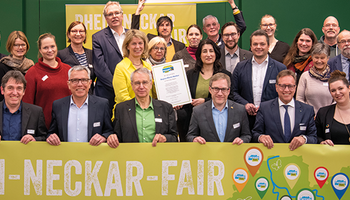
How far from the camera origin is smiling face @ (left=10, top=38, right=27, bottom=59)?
489cm

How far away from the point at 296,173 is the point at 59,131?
2.47 metres

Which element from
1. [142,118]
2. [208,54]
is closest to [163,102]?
[142,118]

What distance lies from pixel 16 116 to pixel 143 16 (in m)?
4.37

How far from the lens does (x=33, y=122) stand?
11.9ft

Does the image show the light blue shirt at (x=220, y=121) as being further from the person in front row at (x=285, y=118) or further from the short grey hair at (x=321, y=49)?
the short grey hair at (x=321, y=49)

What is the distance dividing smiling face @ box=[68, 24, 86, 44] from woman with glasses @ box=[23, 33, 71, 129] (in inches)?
35.0

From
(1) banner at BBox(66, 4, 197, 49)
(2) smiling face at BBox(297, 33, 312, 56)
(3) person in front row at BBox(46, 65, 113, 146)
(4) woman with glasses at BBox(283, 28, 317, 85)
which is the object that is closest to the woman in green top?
(3) person in front row at BBox(46, 65, 113, 146)

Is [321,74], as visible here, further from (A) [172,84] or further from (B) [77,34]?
(B) [77,34]

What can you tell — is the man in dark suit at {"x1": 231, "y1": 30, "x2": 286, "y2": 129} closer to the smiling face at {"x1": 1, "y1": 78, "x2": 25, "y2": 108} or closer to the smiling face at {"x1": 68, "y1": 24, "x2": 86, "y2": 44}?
the smiling face at {"x1": 68, "y1": 24, "x2": 86, "y2": 44}

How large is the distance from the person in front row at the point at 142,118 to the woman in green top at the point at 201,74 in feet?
2.41

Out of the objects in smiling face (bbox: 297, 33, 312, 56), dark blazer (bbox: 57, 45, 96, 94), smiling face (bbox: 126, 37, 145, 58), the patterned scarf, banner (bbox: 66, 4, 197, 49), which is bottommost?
the patterned scarf

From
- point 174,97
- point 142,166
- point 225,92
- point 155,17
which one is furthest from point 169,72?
point 155,17

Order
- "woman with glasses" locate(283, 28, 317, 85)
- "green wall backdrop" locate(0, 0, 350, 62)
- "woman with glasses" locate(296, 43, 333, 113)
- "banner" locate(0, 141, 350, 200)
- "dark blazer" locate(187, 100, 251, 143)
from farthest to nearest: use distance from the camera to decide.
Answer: "green wall backdrop" locate(0, 0, 350, 62)
"woman with glasses" locate(283, 28, 317, 85)
"woman with glasses" locate(296, 43, 333, 113)
"dark blazer" locate(187, 100, 251, 143)
"banner" locate(0, 141, 350, 200)

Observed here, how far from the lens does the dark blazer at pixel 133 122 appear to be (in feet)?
11.7
